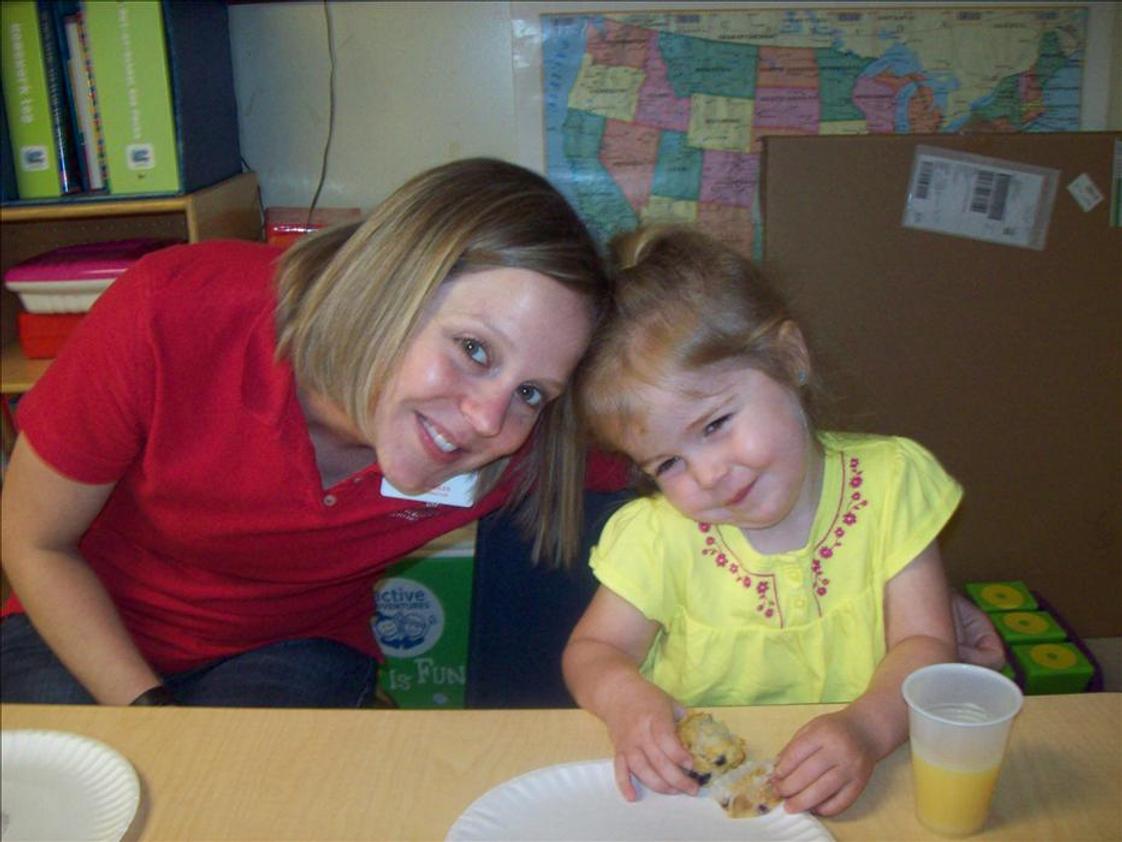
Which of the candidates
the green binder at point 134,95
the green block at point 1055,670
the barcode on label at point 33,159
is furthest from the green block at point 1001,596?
the barcode on label at point 33,159

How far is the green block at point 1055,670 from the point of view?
1557mm

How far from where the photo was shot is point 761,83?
6.49 ft

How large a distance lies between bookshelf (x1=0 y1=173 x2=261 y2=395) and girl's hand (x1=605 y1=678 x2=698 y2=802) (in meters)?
1.34

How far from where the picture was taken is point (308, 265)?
1057 millimetres

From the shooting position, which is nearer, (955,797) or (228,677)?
(955,797)

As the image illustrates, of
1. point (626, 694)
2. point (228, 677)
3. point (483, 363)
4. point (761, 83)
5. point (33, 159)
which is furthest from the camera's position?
point (761, 83)

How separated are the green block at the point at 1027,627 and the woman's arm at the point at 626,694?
938mm

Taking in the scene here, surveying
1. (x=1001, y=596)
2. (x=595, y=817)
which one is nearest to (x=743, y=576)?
(x=595, y=817)

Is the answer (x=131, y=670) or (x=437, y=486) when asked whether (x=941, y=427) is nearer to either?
(x=437, y=486)

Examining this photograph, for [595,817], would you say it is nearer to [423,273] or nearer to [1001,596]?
[423,273]

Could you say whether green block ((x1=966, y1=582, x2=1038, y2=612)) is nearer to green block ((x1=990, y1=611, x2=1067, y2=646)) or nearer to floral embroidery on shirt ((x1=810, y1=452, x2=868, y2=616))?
green block ((x1=990, y1=611, x2=1067, y2=646))

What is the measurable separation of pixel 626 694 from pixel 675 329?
0.35m

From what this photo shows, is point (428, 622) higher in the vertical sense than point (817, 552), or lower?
lower

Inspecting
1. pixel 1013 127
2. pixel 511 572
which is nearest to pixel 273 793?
pixel 511 572
